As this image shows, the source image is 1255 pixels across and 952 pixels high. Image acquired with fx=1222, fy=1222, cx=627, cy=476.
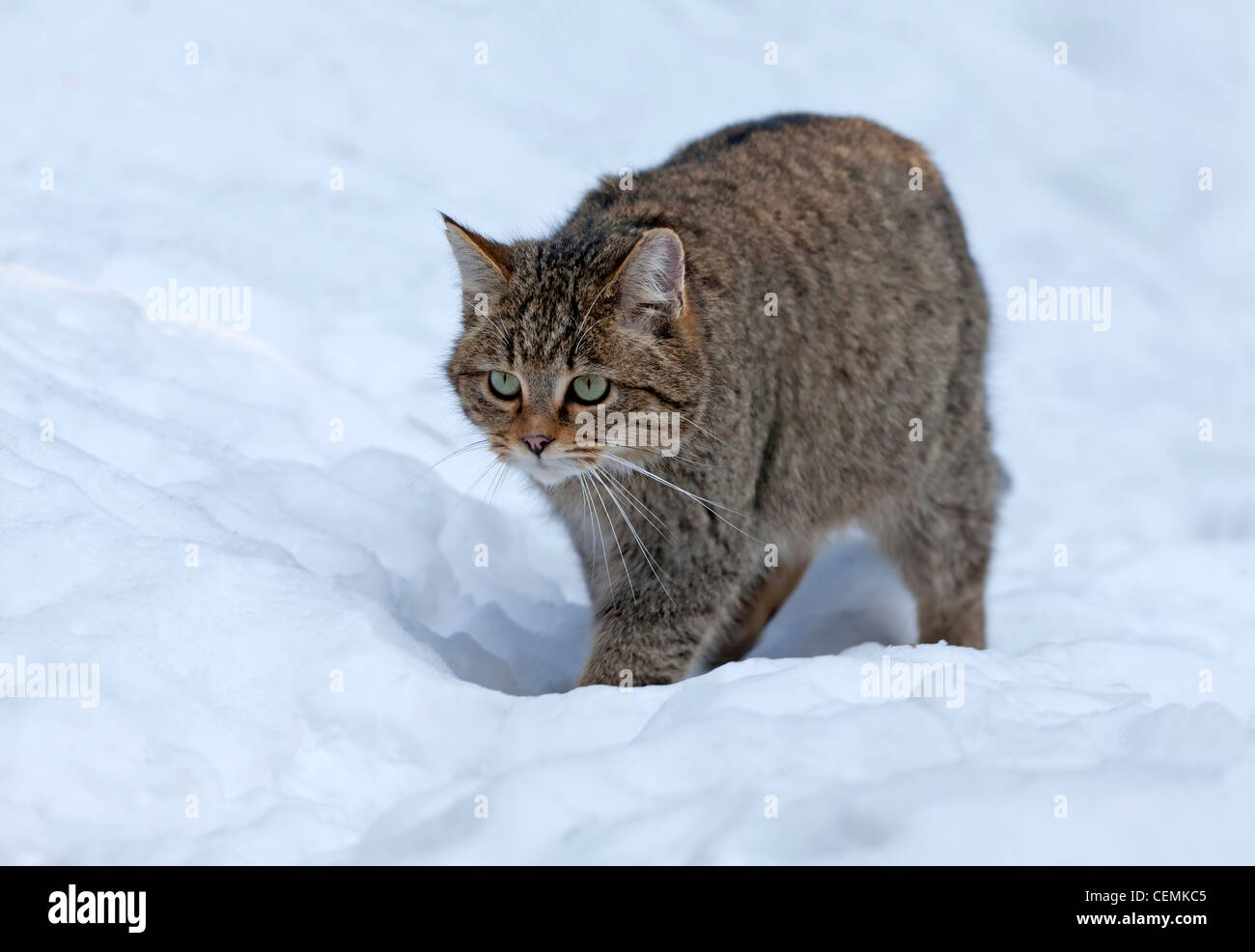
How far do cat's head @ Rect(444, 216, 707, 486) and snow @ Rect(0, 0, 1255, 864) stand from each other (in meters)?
0.74

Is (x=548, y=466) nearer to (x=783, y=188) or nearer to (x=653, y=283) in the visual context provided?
(x=653, y=283)

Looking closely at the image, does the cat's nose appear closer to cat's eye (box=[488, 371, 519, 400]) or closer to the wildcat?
the wildcat

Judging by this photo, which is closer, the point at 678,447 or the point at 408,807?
the point at 408,807

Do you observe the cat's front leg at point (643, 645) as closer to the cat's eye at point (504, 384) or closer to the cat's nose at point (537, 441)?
the cat's nose at point (537, 441)

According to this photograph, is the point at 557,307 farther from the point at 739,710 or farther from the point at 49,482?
the point at 49,482

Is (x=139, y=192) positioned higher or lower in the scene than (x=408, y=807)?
higher

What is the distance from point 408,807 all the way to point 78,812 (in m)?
0.71

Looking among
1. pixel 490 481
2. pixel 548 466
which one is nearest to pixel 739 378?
pixel 548 466

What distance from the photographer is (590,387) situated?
367cm

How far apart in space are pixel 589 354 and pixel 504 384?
0.31 meters

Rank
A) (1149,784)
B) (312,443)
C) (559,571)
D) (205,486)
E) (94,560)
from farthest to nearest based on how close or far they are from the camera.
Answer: (559,571) → (312,443) → (205,486) → (94,560) → (1149,784)

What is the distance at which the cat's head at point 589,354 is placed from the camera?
3623 millimetres

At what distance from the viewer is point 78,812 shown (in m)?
2.67

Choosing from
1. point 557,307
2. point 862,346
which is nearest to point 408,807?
point 557,307
